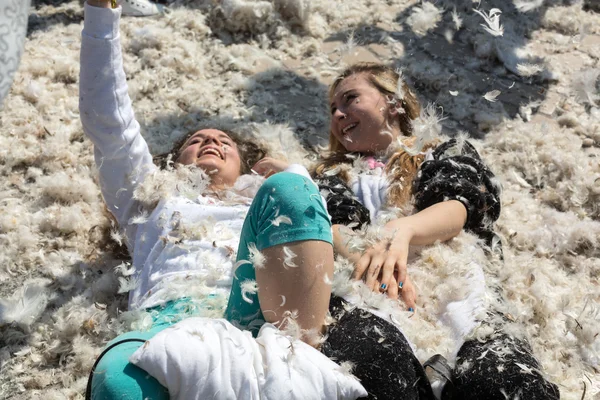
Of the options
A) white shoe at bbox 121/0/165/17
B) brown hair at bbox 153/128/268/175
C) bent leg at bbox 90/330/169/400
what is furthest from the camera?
white shoe at bbox 121/0/165/17

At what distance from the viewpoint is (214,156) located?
220cm

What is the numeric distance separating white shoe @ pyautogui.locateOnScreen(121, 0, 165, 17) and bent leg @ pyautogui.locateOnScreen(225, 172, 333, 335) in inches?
83.3

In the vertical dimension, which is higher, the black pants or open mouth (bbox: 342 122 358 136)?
open mouth (bbox: 342 122 358 136)

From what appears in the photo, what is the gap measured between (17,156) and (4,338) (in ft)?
2.78

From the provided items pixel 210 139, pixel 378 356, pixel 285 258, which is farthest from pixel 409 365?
pixel 210 139

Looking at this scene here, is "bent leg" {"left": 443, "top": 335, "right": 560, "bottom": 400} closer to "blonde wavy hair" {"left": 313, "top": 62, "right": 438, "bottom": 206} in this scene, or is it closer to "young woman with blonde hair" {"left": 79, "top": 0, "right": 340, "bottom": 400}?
"young woman with blonde hair" {"left": 79, "top": 0, "right": 340, "bottom": 400}

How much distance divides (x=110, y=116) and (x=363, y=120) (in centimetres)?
91

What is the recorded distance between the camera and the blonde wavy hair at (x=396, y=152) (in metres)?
2.16

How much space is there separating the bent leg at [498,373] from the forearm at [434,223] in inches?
15.1

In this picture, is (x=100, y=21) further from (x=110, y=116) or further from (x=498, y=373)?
(x=498, y=373)

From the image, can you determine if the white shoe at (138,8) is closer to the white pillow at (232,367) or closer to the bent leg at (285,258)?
the bent leg at (285,258)

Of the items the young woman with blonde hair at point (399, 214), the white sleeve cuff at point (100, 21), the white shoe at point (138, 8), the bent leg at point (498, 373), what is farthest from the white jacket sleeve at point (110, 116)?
the white shoe at point (138, 8)

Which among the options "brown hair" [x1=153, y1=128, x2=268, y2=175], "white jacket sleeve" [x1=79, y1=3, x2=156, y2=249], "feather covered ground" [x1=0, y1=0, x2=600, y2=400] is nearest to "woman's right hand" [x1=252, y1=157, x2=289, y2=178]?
"brown hair" [x1=153, y1=128, x2=268, y2=175]

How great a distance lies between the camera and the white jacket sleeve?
178 centimetres
